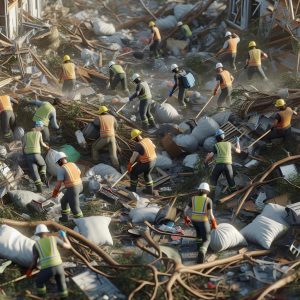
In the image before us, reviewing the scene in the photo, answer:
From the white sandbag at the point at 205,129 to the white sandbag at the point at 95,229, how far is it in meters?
3.59

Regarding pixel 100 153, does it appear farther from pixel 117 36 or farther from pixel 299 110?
pixel 117 36

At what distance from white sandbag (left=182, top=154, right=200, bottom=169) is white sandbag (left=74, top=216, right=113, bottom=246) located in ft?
9.05

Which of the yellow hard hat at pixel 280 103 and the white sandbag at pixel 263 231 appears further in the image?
the yellow hard hat at pixel 280 103

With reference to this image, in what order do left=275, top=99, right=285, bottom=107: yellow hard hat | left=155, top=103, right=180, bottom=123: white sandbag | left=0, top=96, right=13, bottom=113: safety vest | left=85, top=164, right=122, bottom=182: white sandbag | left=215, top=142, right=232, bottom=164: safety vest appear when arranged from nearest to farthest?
1. left=215, top=142, right=232, bottom=164: safety vest
2. left=85, top=164, right=122, bottom=182: white sandbag
3. left=275, top=99, right=285, bottom=107: yellow hard hat
4. left=0, top=96, right=13, bottom=113: safety vest
5. left=155, top=103, right=180, bottom=123: white sandbag

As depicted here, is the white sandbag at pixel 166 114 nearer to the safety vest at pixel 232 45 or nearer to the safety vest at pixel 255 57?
the safety vest at pixel 255 57

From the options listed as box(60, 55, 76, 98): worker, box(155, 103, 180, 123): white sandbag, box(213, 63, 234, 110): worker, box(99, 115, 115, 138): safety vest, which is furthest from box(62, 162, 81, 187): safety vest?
box(213, 63, 234, 110): worker

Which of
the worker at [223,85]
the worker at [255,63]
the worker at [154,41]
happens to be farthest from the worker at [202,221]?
the worker at [154,41]

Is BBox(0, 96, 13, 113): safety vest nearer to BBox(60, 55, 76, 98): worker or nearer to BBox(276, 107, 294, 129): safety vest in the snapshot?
BBox(60, 55, 76, 98): worker

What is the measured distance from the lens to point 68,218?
10.3 m

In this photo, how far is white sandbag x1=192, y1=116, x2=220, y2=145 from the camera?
1268cm

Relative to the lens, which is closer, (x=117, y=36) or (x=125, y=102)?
(x=125, y=102)

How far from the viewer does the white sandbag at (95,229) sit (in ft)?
31.2

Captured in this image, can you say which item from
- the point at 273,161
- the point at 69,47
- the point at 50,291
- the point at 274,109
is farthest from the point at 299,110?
the point at 69,47

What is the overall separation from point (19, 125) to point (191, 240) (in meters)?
5.03
